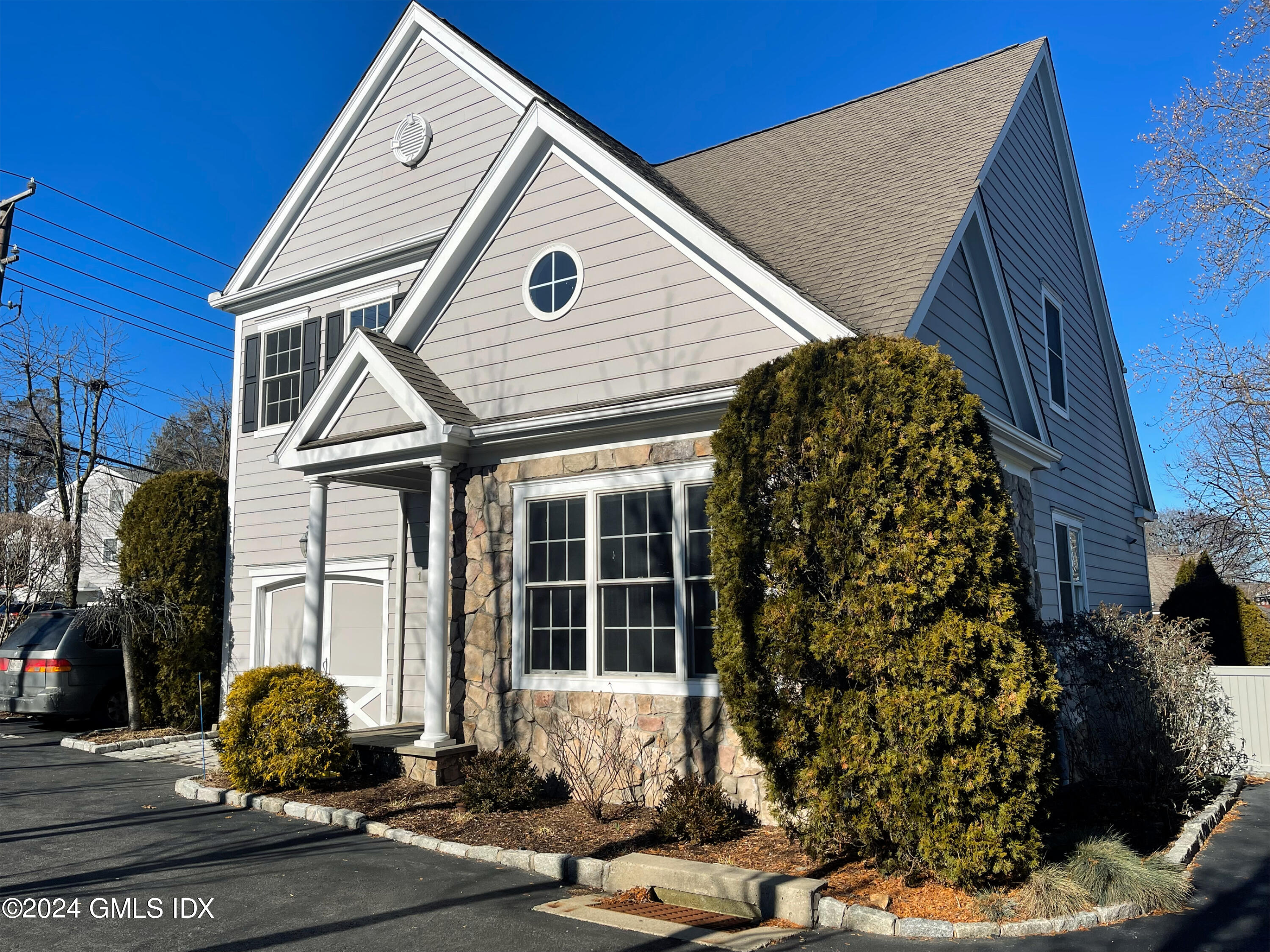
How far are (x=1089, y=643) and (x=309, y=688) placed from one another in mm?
7556

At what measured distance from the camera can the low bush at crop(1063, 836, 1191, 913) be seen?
18.4ft

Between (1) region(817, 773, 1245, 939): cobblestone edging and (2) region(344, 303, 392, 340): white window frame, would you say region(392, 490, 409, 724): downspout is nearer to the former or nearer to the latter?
(2) region(344, 303, 392, 340): white window frame

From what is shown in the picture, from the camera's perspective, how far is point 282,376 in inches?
550

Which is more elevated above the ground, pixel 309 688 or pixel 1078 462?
pixel 1078 462

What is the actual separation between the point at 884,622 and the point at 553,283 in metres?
5.18

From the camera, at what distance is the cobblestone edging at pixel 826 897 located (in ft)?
17.1

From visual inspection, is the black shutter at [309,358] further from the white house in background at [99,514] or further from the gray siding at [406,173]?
the white house in background at [99,514]

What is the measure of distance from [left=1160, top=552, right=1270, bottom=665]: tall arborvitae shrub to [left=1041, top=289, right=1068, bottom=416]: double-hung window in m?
4.93

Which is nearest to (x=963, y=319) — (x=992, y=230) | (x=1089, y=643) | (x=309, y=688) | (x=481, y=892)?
(x=992, y=230)

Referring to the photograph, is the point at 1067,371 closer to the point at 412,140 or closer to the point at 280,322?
the point at 412,140

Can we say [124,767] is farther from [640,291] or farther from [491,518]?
[640,291]

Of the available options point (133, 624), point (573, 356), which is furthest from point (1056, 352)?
point (133, 624)

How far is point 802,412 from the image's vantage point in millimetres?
6531

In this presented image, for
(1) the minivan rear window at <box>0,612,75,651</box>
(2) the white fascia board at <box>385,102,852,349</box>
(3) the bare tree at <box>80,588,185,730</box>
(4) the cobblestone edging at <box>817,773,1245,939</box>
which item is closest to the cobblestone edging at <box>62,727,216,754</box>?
(3) the bare tree at <box>80,588,185,730</box>
